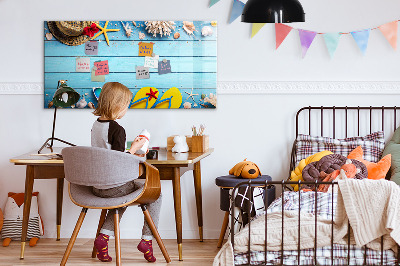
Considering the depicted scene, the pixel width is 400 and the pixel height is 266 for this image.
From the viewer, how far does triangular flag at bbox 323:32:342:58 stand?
4176 millimetres

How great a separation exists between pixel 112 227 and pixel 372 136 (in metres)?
1.88

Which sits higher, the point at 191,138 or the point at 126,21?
the point at 126,21

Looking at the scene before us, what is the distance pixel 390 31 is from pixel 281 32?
0.76 m

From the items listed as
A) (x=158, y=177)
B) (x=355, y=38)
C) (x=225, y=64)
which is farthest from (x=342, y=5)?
(x=158, y=177)

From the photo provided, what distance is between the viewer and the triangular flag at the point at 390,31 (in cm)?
416

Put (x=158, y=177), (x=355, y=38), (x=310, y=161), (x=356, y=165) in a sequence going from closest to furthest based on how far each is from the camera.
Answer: (x=158, y=177) < (x=356, y=165) < (x=310, y=161) < (x=355, y=38)

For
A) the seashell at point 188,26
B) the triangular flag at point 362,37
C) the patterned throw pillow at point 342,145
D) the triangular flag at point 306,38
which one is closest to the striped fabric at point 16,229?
the seashell at point 188,26

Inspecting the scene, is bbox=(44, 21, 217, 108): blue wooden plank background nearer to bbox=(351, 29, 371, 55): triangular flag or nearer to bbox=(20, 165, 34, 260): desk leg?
bbox=(20, 165, 34, 260): desk leg

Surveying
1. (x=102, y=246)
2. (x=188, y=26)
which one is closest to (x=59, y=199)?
(x=102, y=246)

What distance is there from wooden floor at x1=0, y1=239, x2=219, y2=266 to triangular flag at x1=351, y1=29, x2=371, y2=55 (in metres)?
1.72

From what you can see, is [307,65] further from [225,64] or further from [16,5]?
[16,5]

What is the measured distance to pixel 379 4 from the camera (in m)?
4.20

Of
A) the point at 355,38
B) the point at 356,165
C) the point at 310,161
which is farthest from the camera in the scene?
the point at 355,38

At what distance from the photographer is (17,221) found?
416cm
